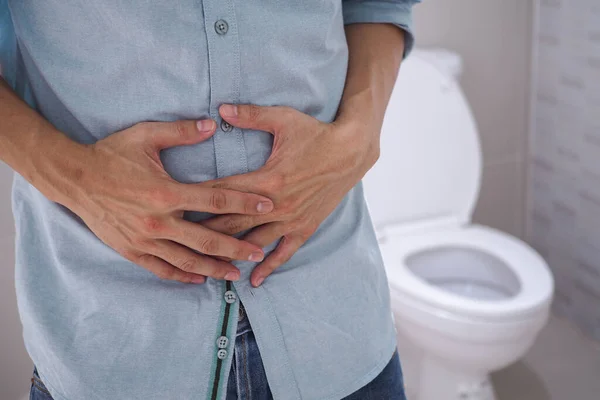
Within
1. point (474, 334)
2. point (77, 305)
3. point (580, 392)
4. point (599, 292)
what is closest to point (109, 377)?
point (77, 305)

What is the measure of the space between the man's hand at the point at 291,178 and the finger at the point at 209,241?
2 cm

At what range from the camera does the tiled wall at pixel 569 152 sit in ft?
5.43

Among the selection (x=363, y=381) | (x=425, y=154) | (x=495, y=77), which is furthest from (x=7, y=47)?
(x=495, y=77)

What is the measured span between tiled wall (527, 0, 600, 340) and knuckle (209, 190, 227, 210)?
1354 millimetres

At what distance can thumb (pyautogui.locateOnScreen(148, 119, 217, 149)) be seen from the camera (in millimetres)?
544

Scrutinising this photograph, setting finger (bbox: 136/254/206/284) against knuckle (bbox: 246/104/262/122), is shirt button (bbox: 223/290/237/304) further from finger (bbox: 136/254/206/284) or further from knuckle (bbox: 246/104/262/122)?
knuckle (bbox: 246/104/262/122)

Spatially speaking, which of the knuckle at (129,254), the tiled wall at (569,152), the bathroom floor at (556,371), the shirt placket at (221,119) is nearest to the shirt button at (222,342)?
the shirt placket at (221,119)

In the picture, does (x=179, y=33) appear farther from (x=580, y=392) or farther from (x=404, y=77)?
(x=580, y=392)

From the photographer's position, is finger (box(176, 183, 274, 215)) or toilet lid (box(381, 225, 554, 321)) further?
toilet lid (box(381, 225, 554, 321))

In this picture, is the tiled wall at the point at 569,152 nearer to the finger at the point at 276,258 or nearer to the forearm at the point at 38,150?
the finger at the point at 276,258

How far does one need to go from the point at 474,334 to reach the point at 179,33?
910mm

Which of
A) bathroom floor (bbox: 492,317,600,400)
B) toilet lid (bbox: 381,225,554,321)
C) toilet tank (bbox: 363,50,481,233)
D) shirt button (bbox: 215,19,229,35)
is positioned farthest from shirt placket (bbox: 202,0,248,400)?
bathroom floor (bbox: 492,317,600,400)

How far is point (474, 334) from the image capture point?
1.26 metres

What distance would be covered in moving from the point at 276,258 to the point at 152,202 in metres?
0.13
